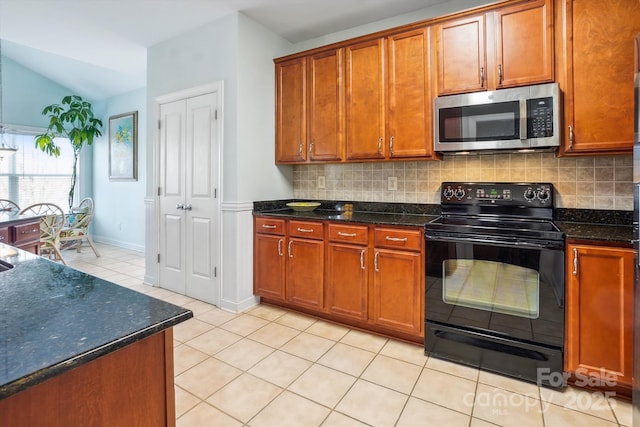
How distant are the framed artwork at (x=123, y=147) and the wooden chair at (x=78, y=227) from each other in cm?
68

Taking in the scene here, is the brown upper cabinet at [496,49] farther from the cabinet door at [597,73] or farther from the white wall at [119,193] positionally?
the white wall at [119,193]

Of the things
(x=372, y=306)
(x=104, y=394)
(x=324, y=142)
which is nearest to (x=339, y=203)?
(x=324, y=142)

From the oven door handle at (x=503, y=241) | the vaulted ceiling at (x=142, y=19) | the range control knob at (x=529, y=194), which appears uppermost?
the vaulted ceiling at (x=142, y=19)

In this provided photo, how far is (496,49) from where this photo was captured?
7.39 feet

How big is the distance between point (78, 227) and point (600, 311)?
6254 mm

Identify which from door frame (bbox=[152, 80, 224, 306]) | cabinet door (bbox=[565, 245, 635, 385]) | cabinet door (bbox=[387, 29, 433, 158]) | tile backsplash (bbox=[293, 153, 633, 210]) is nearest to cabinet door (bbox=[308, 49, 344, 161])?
tile backsplash (bbox=[293, 153, 633, 210])

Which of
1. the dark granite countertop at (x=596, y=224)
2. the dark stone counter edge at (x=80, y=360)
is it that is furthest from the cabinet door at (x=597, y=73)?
the dark stone counter edge at (x=80, y=360)

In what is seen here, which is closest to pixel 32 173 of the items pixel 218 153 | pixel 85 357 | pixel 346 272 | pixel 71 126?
pixel 71 126

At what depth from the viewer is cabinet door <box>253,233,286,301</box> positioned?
2.94 meters

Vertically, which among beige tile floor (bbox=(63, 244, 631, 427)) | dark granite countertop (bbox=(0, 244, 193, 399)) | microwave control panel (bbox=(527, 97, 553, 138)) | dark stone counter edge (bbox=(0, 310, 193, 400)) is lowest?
beige tile floor (bbox=(63, 244, 631, 427))

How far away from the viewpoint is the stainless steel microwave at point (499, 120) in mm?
2082

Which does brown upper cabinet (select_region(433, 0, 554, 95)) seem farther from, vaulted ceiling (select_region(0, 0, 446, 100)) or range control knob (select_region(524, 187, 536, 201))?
range control knob (select_region(524, 187, 536, 201))

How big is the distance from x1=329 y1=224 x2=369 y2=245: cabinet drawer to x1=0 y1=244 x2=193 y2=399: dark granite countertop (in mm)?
1767

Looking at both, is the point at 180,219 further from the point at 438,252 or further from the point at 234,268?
the point at 438,252
